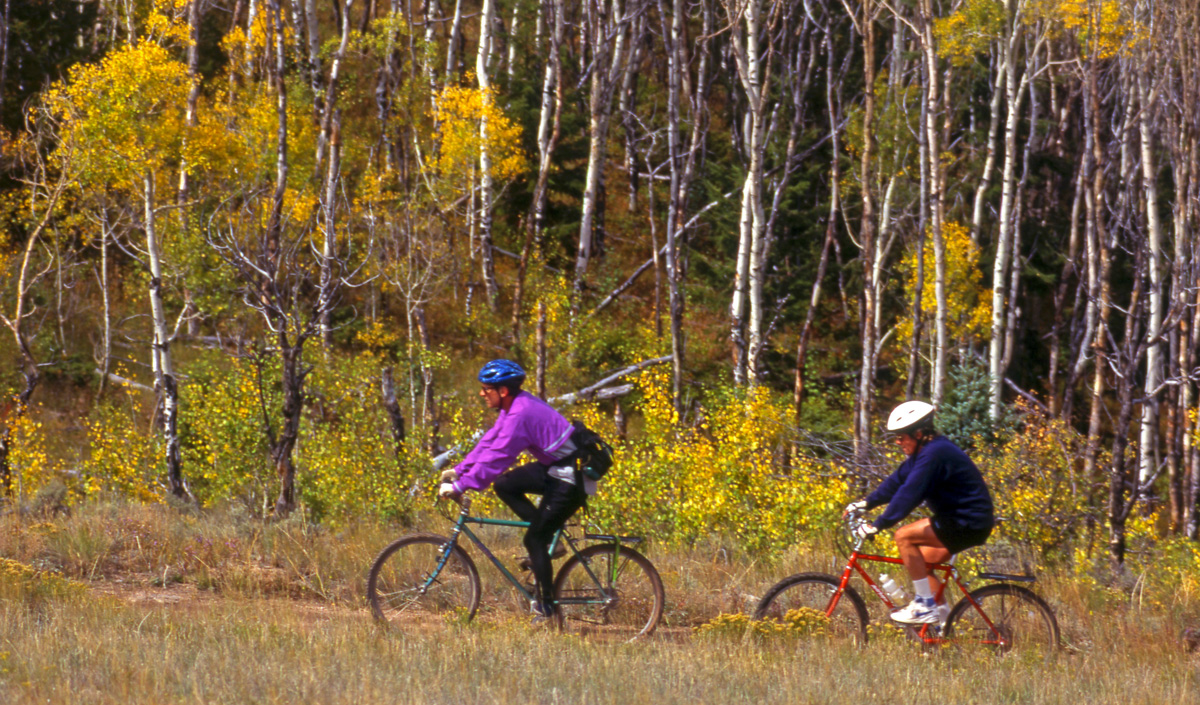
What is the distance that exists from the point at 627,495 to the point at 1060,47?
67.0 feet

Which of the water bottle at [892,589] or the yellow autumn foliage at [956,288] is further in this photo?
the yellow autumn foliage at [956,288]

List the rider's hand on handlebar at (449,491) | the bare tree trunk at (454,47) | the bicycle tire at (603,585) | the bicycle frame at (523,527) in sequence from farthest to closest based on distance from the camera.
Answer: the bare tree trunk at (454,47), the bicycle tire at (603,585), the bicycle frame at (523,527), the rider's hand on handlebar at (449,491)

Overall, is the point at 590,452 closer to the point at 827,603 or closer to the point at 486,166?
the point at 827,603

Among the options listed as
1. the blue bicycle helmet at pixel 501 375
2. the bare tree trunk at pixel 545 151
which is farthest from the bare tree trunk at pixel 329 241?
the blue bicycle helmet at pixel 501 375

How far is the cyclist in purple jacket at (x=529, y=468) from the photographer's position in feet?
22.2

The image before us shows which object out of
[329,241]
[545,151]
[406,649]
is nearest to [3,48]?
[545,151]

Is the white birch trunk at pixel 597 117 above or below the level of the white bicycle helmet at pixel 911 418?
above

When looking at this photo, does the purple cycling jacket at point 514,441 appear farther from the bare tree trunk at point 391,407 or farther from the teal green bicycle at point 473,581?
the bare tree trunk at point 391,407

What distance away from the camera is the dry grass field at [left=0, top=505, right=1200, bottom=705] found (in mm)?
5547

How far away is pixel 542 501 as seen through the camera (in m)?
7.04

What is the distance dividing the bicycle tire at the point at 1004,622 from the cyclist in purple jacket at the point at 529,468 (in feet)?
8.30

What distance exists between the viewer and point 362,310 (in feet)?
97.2

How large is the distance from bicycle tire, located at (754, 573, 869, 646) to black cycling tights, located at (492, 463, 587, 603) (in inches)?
55.9

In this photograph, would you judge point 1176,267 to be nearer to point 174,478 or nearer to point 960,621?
point 960,621
